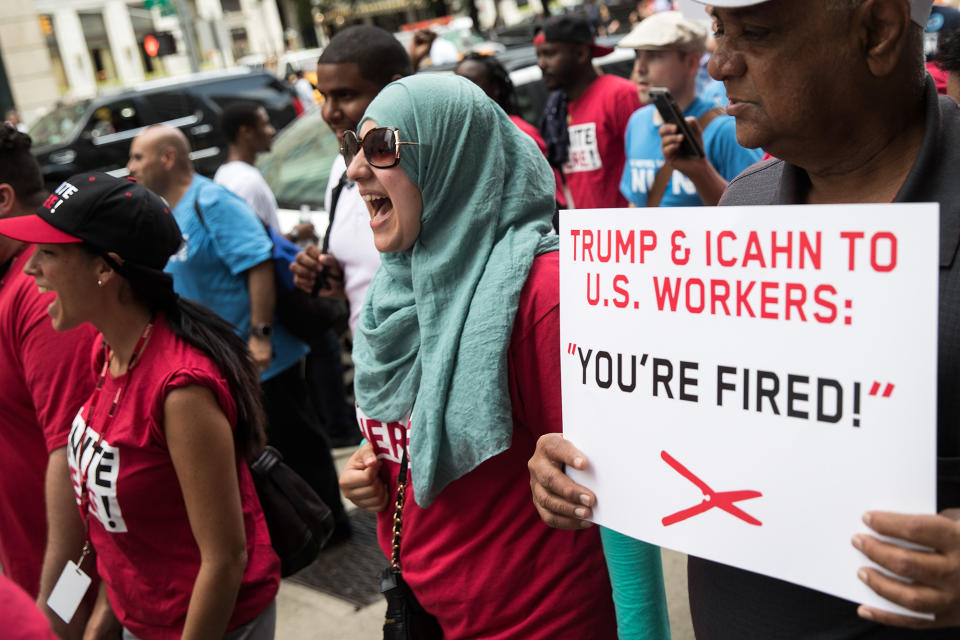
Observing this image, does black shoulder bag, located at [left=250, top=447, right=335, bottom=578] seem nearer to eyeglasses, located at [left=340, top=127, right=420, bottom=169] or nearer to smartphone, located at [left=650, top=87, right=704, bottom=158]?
eyeglasses, located at [left=340, top=127, right=420, bottom=169]

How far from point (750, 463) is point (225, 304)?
358 cm

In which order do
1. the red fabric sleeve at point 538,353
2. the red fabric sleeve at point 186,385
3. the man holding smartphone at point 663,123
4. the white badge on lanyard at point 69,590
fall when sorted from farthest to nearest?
the man holding smartphone at point 663,123 → the white badge on lanyard at point 69,590 → the red fabric sleeve at point 186,385 → the red fabric sleeve at point 538,353

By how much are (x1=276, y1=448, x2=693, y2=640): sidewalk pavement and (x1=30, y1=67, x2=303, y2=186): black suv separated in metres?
12.0

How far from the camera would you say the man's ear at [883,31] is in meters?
1.18

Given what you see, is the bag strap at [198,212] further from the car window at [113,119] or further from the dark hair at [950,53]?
the car window at [113,119]

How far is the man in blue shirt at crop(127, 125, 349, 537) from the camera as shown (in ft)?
14.1

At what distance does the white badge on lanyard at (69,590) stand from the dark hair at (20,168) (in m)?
1.49

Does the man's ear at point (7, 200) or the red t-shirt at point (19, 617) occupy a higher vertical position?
the man's ear at point (7, 200)

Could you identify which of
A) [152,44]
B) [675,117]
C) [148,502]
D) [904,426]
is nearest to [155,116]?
[152,44]

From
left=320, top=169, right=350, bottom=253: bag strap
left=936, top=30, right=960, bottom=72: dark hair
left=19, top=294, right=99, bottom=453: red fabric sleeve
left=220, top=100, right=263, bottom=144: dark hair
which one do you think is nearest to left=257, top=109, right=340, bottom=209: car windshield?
left=220, top=100, right=263, bottom=144: dark hair

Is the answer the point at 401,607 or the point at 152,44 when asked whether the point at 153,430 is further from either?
the point at 152,44

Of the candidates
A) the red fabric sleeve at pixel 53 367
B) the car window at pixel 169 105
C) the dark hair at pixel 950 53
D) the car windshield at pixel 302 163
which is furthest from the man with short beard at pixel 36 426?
the car window at pixel 169 105

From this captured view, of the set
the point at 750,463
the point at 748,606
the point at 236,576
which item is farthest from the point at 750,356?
the point at 236,576

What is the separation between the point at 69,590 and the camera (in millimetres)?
2555
